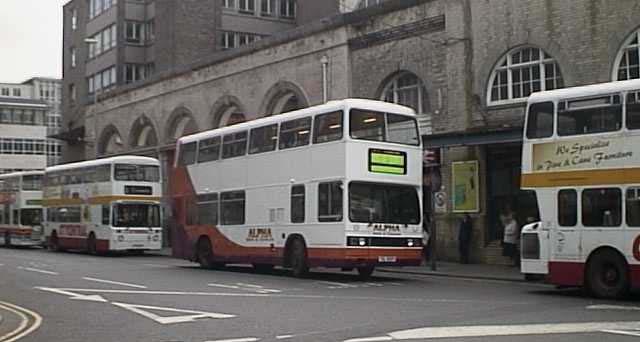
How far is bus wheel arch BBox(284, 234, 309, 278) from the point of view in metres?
22.6

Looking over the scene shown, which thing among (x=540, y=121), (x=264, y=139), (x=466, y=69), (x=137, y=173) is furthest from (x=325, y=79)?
(x=540, y=121)

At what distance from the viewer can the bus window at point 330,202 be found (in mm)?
21109

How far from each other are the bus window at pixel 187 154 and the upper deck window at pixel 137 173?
7.02m

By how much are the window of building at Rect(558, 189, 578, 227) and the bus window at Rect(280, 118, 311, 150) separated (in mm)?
7179

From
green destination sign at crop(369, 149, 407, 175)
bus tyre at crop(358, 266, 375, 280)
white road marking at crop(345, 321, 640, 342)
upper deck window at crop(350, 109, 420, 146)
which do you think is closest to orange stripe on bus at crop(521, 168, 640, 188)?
green destination sign at crop(369, 149, 407, 175)

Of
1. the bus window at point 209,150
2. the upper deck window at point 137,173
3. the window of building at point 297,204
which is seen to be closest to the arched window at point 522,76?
the window of building at point 297,204

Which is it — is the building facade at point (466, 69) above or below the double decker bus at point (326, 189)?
above

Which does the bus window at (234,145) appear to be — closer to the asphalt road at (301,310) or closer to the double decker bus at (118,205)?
the asphalt road at (301,310)

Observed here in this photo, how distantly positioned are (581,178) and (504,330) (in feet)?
20.2

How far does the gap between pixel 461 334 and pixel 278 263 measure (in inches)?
489

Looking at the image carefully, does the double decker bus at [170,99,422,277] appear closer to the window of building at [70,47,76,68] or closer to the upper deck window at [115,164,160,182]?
the upper deck window at [115,164,160,182]

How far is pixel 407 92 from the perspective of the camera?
31.5 metres

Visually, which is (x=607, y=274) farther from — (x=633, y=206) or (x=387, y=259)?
(x=387, y=259)

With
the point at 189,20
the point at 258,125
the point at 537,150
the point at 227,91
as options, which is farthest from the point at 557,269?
the point at 189,20
